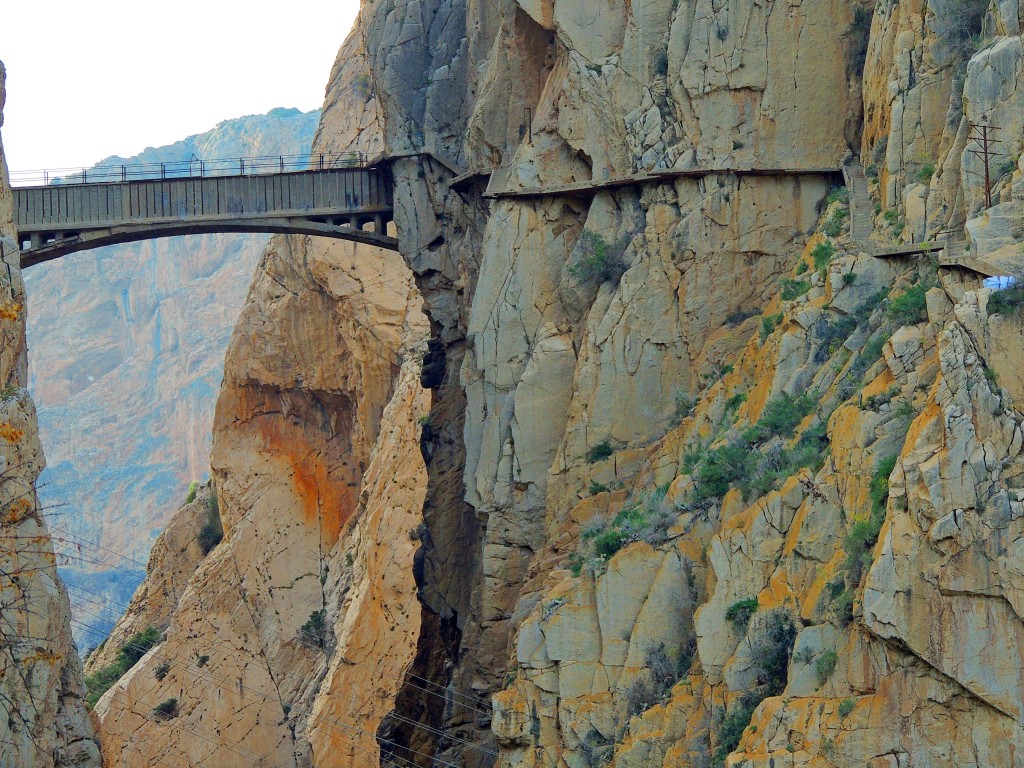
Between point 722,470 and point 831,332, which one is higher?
point 831,332

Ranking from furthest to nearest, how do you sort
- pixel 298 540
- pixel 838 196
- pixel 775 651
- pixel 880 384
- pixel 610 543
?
pixel 298 540, pixel 838 196, pixel 610 543, pixel 775 651, pixel 880 384

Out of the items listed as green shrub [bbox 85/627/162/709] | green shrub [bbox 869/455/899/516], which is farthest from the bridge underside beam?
green shrub [bbox 869/455/899/516]

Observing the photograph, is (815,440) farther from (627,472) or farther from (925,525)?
(627,472)

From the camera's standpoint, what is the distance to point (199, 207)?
62469mm

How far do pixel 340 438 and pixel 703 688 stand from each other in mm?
51192

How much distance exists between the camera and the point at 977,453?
3262 centimetres

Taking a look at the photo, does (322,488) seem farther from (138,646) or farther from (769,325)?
(769,325)

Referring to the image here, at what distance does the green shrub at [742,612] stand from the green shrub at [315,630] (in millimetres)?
48164

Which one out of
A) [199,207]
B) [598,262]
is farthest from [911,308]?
[199,207]

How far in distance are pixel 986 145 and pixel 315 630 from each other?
175ft

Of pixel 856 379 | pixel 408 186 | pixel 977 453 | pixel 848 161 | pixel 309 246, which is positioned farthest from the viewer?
pixel 309 246

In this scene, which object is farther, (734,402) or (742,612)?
(734,402)

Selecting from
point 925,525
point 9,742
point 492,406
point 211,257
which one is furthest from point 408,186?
point 211,257

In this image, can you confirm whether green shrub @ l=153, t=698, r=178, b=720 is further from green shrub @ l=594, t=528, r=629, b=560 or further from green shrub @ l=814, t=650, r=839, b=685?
green shrub @ l=814, t=650, r=839, b=685
